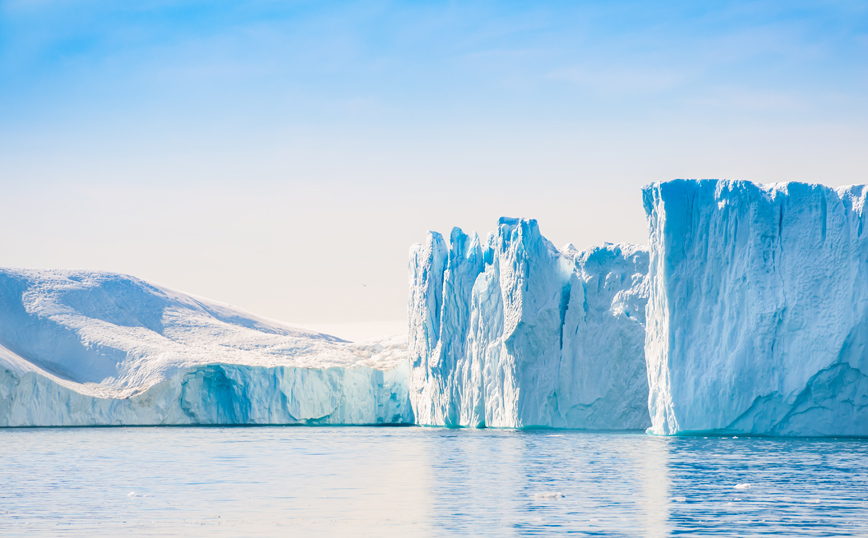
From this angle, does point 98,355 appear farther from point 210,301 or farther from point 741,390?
point 741,390

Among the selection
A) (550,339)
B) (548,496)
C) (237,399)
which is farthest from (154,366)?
(548,496)

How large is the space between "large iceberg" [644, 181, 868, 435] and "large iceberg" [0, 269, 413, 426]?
63.7 ft

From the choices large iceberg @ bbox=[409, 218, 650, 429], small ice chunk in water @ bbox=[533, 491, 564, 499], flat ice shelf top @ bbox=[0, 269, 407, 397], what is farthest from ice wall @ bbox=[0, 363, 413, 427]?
small ice chunk in water @ bbox=[533, 491, 564, 499]

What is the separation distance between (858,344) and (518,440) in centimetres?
909

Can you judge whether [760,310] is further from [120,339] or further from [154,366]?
[120,339]

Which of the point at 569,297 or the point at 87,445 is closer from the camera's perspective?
the point at 87,445

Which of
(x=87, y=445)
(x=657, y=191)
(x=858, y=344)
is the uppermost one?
(x=657, y=191)

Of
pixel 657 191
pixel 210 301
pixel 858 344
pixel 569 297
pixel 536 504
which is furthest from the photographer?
pixel 210 301

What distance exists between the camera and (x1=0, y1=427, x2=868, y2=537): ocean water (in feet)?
34.0

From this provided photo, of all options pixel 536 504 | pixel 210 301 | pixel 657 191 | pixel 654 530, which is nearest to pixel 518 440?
pixel 657 191

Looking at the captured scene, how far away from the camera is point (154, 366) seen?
153ft

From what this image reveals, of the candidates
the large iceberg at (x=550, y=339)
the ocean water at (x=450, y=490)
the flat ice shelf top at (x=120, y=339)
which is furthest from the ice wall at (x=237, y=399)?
the ocean water at (x=450, y=490)

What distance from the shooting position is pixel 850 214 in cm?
2477

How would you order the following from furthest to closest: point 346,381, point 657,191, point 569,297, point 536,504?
point 346,381, point 569,297, point 657,191, point 536,504
